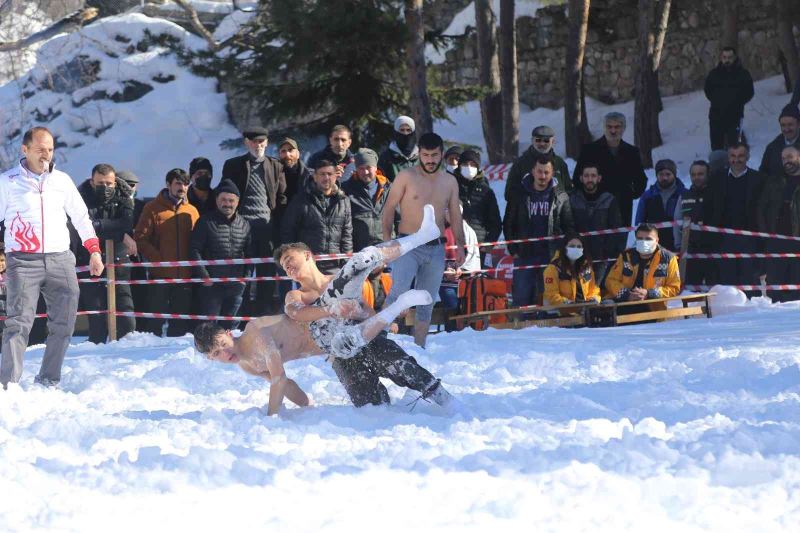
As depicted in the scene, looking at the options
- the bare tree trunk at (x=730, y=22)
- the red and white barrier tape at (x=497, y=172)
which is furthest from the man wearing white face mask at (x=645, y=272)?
the bare tree trunk at (x=730, y=22)

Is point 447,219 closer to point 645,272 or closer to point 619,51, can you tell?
point 645,272

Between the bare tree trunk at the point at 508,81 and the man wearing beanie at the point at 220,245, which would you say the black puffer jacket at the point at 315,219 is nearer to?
the man wearing beanie at the point at 220,245

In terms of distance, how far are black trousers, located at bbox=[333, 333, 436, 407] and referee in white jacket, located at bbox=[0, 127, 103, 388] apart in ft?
7.11

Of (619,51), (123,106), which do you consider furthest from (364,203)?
(123,106)

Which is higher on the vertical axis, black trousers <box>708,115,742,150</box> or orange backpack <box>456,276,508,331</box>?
black trousers <box>708,115,742,150</box>

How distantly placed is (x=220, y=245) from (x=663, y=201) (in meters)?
4.79

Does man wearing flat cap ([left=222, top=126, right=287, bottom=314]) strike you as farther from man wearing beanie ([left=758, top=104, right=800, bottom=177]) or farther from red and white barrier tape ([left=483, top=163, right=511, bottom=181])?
red and white barrier tape ([left=483, top=163, right=511, bottom=181])

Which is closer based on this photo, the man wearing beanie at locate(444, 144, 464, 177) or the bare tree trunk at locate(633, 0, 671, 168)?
→ the man wearing beanie at locate(444, 144, 464, 177)

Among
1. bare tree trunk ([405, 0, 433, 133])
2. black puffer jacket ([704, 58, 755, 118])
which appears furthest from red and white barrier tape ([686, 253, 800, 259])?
bare tree trunk ([405, 0, 433, 133])

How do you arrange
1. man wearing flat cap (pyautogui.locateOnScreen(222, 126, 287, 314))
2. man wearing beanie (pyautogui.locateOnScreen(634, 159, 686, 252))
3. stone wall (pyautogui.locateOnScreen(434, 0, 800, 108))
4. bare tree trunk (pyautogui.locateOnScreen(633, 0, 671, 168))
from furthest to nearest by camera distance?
stone wall (pyautogui.locateOnScreen(434, 0, 800, 108)) < bare tree trunk (pyautogui.locateOnScreen(633, 0, 671, 168)) < man wearing beanie (pyautogui.locateOnScreen(634, 159, 686, 252)) < man wearing flat cap (pyautogui.locateOnScreen(222, 126, 287, 314))

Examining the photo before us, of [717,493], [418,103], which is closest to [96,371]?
[717,493]

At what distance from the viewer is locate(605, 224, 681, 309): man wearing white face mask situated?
12.1 metres

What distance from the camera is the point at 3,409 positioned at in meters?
7.83

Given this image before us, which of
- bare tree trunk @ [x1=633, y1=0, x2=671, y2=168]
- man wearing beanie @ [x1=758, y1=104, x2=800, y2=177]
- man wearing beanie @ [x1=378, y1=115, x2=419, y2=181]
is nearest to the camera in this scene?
man wearing beanie @ [x1=378, y1=115, x2=419, y2=181]
